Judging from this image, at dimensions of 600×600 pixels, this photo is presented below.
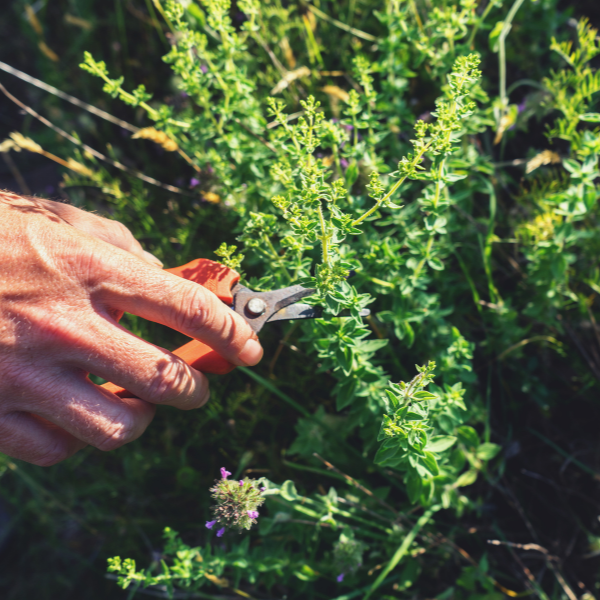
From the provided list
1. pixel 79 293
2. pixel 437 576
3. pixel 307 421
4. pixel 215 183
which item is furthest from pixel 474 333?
pixel 79 293

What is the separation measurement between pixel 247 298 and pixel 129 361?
1.88 feet

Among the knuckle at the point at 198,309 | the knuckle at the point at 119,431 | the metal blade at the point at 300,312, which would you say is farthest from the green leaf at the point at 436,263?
the knuckle at the point at 119,431

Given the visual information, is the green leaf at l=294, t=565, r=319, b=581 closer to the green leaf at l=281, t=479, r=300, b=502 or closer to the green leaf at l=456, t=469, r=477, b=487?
the green leaf at l=281, t=479, r=300, b=502

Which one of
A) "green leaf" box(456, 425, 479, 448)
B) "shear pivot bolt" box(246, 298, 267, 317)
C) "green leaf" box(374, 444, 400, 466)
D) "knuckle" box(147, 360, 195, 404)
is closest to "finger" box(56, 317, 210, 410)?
"knuckle" box(147, 360, 195, 404)

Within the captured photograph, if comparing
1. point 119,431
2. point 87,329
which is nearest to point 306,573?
point 119,431

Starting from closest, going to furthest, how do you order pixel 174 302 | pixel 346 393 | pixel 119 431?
pixel 174 302, pixel 119 431, pixel 346 393

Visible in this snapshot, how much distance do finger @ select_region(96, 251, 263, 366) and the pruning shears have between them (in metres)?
0.07

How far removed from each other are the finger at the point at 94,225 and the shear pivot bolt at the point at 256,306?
73 centimetres

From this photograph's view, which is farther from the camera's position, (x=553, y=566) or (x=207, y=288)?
(x=553, y=566)

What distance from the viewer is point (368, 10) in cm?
348

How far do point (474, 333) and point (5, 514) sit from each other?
3.84 metres

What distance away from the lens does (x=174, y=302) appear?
216 centimetres

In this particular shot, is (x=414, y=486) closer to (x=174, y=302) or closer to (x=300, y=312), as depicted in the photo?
(x=300, y=312)

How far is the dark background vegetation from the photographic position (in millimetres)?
2969
